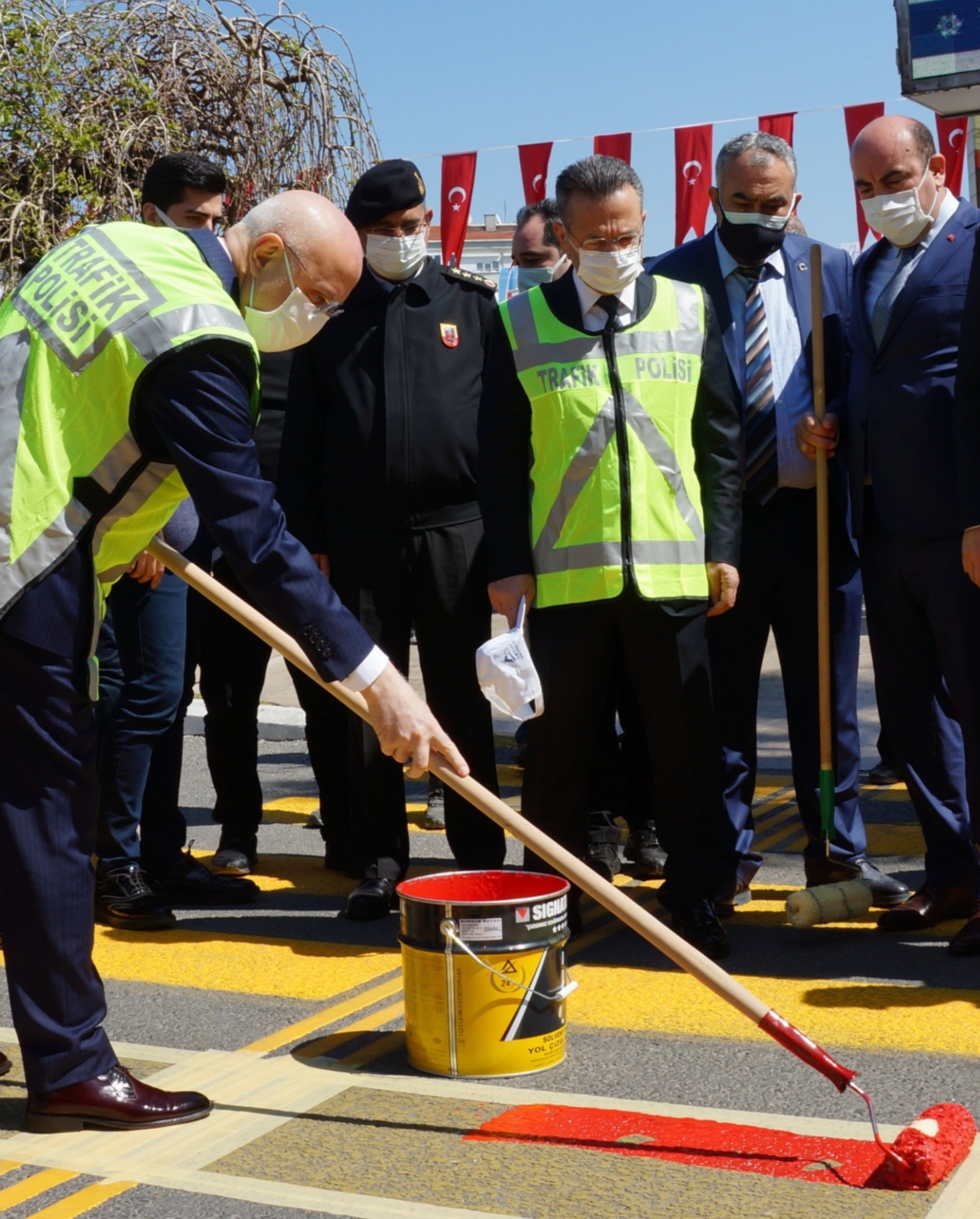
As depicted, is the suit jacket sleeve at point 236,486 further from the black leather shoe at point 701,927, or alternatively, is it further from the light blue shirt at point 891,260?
the light blue shirt at point 891,260

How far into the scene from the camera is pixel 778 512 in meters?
5.25

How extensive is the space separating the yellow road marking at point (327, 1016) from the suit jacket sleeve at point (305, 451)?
161cm

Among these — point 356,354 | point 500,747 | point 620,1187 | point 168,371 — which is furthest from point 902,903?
point 500,747

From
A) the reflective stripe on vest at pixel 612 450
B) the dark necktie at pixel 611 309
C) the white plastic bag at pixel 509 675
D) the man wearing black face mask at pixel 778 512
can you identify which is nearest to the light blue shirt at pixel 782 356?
the man wearing black face mask at pixel 778 512

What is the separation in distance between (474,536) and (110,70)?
838cm

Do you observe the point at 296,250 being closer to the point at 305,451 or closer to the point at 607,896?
the point at 607,896

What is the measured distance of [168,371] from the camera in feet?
10.4

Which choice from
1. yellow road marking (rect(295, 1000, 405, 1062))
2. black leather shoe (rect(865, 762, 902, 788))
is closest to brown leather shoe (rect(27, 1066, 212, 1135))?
yellow road marking (rect(295, 1000, 405, 1062))

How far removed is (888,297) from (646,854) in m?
2.24

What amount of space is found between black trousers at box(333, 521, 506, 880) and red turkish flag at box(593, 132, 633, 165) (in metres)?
10.6

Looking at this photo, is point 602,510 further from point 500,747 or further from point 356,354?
point 500,747

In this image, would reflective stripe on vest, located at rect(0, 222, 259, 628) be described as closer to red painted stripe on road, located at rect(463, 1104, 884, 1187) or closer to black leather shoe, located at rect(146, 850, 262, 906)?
red painted stripe on road, located at rect(463, 1104, 884, 1187)

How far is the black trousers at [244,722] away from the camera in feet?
19.7

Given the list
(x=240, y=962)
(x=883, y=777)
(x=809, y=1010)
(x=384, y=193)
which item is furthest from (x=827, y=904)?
(x=883, y=777)
